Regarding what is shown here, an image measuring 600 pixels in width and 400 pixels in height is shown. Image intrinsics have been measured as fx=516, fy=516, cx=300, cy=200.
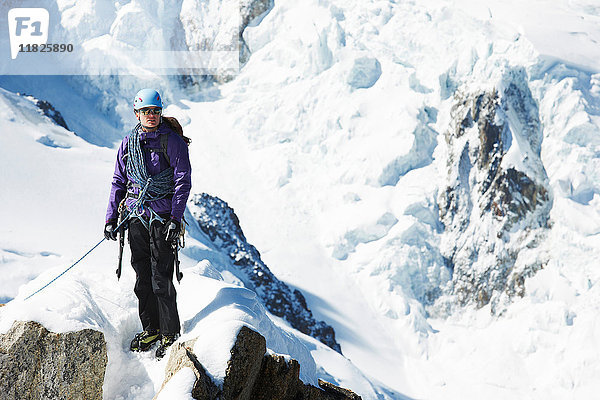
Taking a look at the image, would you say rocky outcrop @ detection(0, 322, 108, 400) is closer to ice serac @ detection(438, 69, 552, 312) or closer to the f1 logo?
ice serac @ detection(438, 69, 552, 312)

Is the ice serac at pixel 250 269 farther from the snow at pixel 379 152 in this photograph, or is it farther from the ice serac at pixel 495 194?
the ice serac at pixel 495 194

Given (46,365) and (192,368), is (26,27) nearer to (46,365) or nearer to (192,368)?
(46,365)

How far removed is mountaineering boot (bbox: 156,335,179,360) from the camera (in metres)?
4.52

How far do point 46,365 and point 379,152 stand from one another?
41.6 metres

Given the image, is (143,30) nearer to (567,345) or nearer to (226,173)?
(226,173)

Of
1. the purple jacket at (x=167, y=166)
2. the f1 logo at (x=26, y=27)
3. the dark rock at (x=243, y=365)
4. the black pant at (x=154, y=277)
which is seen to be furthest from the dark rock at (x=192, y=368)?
the f1 logo at (x=26, y=27)

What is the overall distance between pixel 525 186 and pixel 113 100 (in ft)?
124

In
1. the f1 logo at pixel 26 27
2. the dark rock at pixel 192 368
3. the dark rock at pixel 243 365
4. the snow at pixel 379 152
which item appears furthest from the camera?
the f1 logo at pixel 26 27

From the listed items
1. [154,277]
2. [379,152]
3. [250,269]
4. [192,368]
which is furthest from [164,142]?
[379,152]

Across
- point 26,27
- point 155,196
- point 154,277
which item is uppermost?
point 155,196

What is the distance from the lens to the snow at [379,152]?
1346 inches

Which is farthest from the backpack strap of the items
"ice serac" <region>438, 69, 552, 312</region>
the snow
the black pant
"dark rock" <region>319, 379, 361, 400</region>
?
"ice serac" <region>438, 69, 552, 312</region>

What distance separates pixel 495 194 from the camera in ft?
148

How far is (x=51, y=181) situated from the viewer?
18172mm
